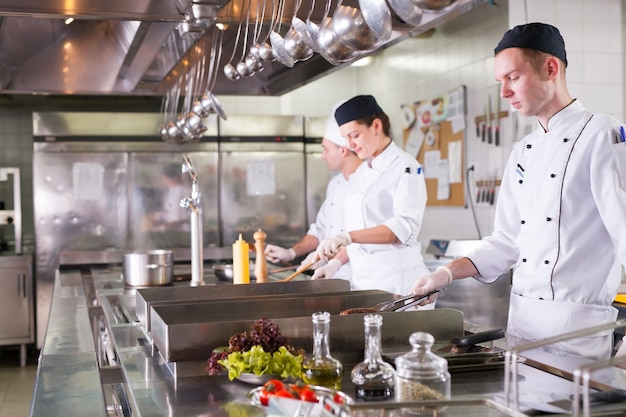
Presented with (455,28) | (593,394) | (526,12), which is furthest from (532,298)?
(455,28)

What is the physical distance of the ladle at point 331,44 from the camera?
76.5 inches

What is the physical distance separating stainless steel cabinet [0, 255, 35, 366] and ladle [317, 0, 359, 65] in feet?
18.3

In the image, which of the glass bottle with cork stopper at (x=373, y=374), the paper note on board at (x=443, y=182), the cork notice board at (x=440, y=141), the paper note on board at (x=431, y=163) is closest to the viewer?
the glass bottle with cork stopper at (x=373, y=374)

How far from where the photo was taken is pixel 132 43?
4.23 m

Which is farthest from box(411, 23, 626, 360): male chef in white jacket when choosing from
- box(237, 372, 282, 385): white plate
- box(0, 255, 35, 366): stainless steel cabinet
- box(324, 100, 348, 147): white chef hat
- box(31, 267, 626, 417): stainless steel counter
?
box(0, 255, 35, 366): stainless steel cabinet

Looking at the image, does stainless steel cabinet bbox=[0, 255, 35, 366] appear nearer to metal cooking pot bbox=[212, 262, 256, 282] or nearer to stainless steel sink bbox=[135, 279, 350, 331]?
metal cooking pot bbox=[212, 262, 256, 282]

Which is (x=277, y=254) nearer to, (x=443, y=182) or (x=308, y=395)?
(x=443, y=182)

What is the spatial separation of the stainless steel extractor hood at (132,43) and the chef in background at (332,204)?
0.42 meters

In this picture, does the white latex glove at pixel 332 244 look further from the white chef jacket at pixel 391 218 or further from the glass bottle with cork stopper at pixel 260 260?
the glass bottle with cork stopper at pixel 260 260

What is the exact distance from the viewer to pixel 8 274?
6852 millimetres

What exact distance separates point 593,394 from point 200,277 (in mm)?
2539

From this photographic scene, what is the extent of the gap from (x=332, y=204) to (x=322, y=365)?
367 centimetres

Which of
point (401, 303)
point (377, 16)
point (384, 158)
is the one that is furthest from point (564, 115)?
point (384, 158)

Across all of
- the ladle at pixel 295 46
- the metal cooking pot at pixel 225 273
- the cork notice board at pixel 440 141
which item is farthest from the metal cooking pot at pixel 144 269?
the cork notice board at pixel 440 141
